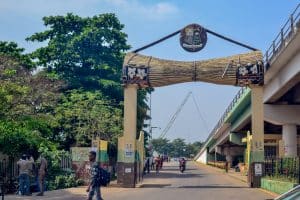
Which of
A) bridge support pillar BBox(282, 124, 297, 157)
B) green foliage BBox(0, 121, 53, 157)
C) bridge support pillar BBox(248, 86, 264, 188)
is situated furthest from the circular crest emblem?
bridge support pillar BBox(282, 124, 297, 157)

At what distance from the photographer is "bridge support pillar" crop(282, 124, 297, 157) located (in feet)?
133

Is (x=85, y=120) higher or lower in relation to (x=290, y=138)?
higher

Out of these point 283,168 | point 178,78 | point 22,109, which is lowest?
point 283,168

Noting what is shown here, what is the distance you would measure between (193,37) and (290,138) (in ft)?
43.8

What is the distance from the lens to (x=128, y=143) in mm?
31484

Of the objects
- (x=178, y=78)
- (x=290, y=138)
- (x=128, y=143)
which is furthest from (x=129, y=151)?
(x=290, y=138)

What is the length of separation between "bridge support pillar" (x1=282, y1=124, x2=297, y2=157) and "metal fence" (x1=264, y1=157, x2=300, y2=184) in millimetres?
8846

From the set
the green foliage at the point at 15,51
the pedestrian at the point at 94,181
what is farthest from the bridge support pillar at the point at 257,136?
the green foliage at the point at 15,51

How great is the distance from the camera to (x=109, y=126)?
4069cm

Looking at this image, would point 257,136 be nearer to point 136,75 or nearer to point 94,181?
point 136,75

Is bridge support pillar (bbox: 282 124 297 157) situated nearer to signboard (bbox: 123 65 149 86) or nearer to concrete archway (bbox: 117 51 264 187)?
concrete archway (bbox: 117 51 264 187)

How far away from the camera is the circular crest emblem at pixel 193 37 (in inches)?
1244

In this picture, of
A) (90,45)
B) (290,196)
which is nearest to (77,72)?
(90,45)

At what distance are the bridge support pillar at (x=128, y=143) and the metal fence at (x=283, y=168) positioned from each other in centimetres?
707
